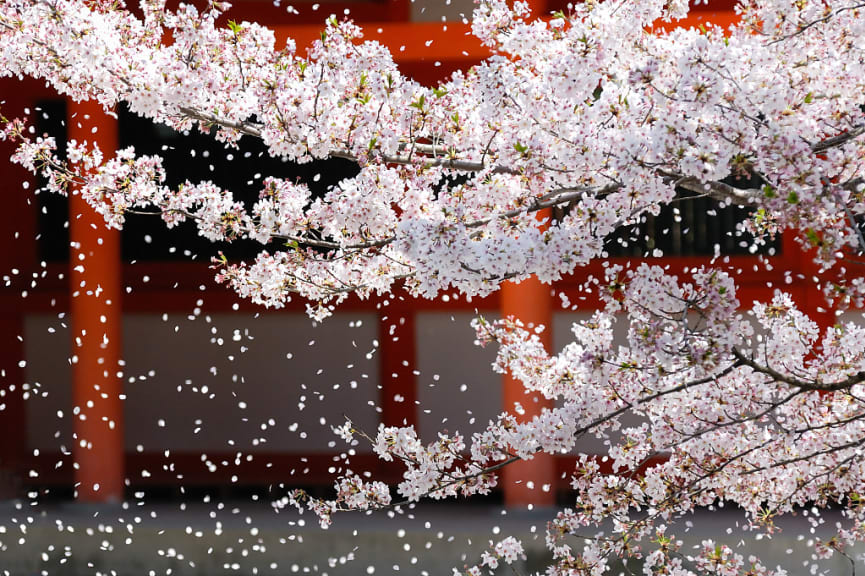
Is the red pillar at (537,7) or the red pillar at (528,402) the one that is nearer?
the red pillar at (537,7)

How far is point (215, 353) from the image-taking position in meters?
6.30

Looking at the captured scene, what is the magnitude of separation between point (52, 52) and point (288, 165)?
10.8ft

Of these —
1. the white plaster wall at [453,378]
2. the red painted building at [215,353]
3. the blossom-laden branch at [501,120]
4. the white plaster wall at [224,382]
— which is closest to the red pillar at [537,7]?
the red painted building at [215,353]

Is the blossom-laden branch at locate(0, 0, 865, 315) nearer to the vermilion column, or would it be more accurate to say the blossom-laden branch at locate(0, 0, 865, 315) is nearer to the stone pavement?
the stone pavement

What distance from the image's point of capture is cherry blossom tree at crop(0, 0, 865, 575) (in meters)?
2.33

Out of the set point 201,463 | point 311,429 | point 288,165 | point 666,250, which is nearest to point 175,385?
point 201,463

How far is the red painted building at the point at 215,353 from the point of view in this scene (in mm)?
6059

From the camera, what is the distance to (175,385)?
6.38 metres

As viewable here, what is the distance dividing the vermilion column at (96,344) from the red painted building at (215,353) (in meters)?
0.28

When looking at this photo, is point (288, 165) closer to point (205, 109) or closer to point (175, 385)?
point (175, 385)

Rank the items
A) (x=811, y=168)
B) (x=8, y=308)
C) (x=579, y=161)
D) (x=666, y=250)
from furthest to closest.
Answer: (x=8, y=308)
(x=666, y=250)
(x=579, y=161)
(x=811, y=168)

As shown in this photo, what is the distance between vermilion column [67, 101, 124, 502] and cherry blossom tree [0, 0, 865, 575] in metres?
2.16

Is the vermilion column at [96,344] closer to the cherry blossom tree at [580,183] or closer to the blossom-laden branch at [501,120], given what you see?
the cherry blossom tree at [580,183]

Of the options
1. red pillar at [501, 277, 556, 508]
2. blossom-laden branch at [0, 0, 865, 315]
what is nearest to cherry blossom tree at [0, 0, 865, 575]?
blossom-laden branch at [0, 0, 865, 315]
